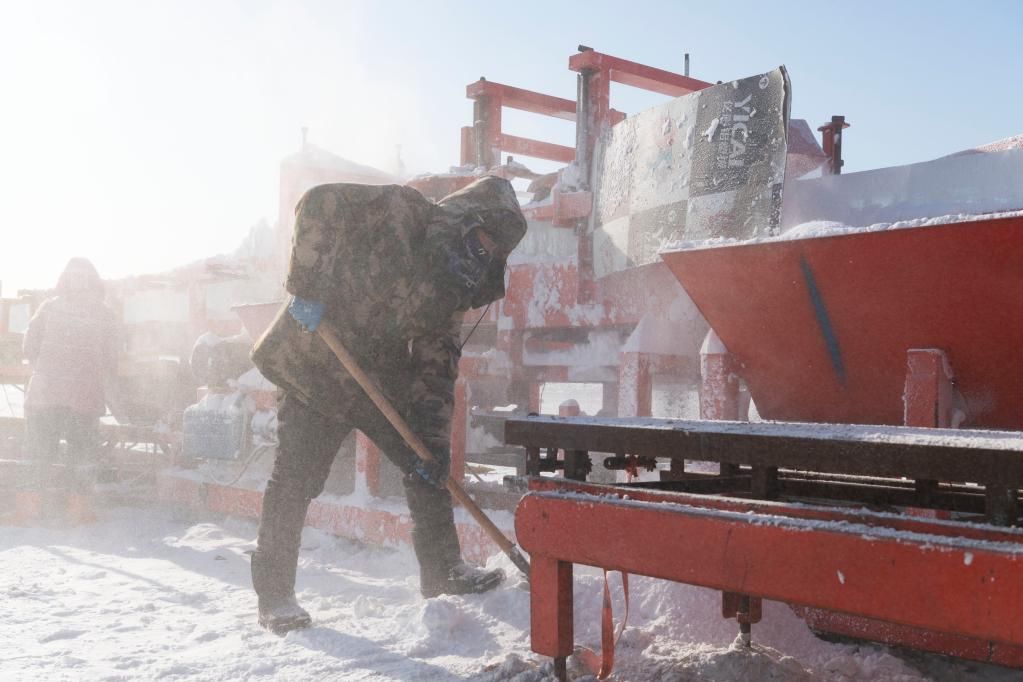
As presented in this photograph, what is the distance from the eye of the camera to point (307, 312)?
9.24 ft

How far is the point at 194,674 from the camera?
2.40 m

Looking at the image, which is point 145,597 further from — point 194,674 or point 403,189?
point 403,189

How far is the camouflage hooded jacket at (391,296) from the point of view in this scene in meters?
2.88

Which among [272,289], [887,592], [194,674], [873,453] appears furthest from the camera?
[272,289]

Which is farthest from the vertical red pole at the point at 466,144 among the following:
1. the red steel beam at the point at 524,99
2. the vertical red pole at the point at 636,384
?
the vertical red pole at the point at 636,384

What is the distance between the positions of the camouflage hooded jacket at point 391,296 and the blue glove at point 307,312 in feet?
0.09

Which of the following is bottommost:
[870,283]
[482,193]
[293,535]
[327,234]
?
[293,535]

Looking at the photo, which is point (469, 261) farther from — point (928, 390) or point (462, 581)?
point (928, 390)

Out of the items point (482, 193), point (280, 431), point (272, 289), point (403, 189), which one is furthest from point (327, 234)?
point (272, 289)

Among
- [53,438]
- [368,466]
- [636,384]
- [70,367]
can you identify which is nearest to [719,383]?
[636,384]

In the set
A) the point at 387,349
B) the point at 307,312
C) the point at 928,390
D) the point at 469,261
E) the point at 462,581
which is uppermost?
the point at 469,261

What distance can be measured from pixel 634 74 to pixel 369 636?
3.51 m

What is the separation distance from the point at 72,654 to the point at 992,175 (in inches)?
132

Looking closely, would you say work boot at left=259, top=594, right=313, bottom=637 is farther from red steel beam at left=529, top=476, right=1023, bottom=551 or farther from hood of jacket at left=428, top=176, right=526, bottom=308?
red steel beam at left=529, top=476, right=1023, bottom=551
